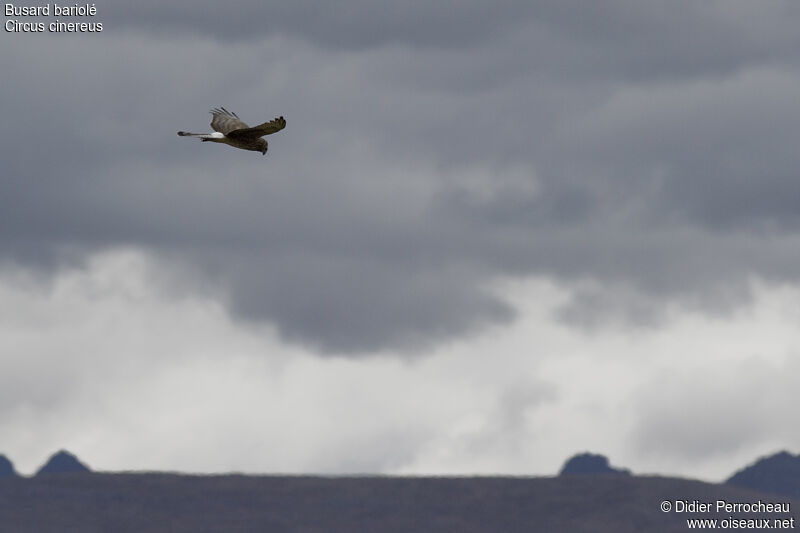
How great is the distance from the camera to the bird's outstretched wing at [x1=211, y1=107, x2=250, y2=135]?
259 feet

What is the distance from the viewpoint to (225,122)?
265 ft

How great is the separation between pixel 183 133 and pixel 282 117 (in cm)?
508

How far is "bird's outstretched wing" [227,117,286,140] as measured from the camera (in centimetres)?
7150

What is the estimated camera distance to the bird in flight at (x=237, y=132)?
7281cm

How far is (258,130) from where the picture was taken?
244ft

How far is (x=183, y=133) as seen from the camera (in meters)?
72.8

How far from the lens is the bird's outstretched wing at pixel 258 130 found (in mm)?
71500

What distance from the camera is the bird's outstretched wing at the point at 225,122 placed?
79.0 metres

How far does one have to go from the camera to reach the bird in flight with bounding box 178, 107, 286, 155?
72.8 m

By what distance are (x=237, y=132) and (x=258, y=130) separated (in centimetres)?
194

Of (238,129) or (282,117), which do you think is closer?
(282,117)

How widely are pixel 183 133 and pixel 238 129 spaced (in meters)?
4.05

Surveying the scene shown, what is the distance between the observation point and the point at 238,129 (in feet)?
250

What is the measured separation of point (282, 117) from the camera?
70.2m
